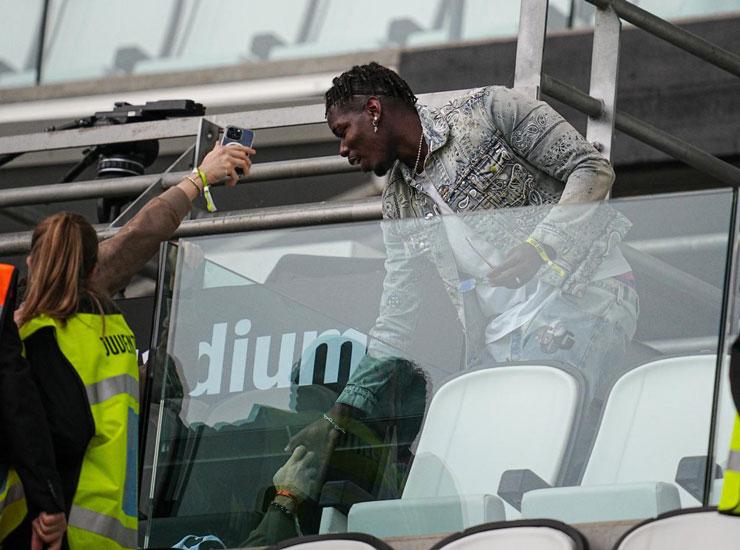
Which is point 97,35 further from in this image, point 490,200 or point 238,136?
point 490,200

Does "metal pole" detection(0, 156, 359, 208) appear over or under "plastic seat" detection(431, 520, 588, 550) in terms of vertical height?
over

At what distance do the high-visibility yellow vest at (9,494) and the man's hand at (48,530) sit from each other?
0.39 ft

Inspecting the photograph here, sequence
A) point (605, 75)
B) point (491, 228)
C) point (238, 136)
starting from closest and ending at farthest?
1. point (491, 228)
2. point (238, 136)
3. point (605, 75)

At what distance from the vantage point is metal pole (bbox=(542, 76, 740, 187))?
595 cm

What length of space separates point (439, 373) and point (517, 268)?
342mm

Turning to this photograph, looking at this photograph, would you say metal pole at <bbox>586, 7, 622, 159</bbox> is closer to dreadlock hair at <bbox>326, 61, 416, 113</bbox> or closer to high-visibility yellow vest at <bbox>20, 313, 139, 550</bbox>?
dreadlock hair at <bbox>326, 61, 416, 113</bbox>

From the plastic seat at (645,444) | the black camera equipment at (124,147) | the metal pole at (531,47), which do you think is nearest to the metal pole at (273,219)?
the black camera equipment at (124,147)

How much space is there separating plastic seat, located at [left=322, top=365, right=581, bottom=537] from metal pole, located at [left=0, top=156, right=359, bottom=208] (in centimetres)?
208

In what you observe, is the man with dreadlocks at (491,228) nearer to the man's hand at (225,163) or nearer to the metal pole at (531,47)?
the man's hand at (225,163)

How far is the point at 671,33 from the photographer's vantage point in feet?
21.1

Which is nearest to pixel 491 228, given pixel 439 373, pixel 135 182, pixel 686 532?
pixel 439 373

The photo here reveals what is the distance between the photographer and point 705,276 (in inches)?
175

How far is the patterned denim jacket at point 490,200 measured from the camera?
15.2ft

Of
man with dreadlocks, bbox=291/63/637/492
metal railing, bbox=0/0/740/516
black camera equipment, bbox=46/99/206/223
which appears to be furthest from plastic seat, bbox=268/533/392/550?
black camera equipment, bbox=46/99/206/223
